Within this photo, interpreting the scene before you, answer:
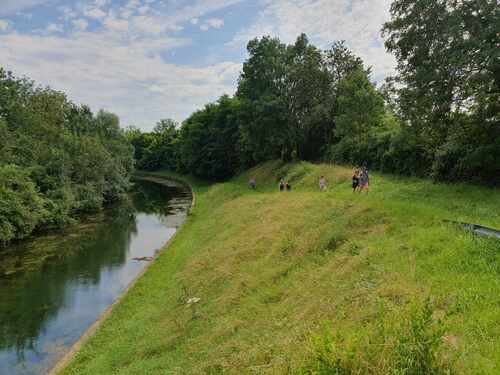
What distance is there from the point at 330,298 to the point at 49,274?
715 inches

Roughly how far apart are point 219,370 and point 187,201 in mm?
41555

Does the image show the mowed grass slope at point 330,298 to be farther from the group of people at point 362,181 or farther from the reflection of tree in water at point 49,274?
the reflection of tree in water at point 49,274

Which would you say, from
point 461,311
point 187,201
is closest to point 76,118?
point 187,201

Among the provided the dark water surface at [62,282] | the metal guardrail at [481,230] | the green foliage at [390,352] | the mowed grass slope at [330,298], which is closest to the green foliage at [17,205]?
the dark water surface at [62,282]

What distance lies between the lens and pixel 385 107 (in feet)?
113

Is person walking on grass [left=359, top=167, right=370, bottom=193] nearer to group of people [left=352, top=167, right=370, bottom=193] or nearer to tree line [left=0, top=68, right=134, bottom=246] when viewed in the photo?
group of people [left=352, top=167, right=370, bottom=193]

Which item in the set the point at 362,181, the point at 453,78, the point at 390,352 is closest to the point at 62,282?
the point at 362,181

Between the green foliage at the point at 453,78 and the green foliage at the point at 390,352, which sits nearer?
the green foliage at the point at 390,352

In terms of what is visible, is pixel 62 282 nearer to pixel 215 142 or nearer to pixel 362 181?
pixel 362 181

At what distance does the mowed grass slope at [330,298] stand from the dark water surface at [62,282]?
2224mm

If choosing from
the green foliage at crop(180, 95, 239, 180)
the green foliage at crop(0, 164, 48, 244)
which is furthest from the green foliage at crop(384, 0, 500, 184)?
the green foliage at crop(180, 95, 239, 180)

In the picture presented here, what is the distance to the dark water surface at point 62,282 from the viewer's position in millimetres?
13680

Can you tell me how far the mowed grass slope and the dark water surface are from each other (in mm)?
2224

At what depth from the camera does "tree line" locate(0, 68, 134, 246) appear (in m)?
24.8
